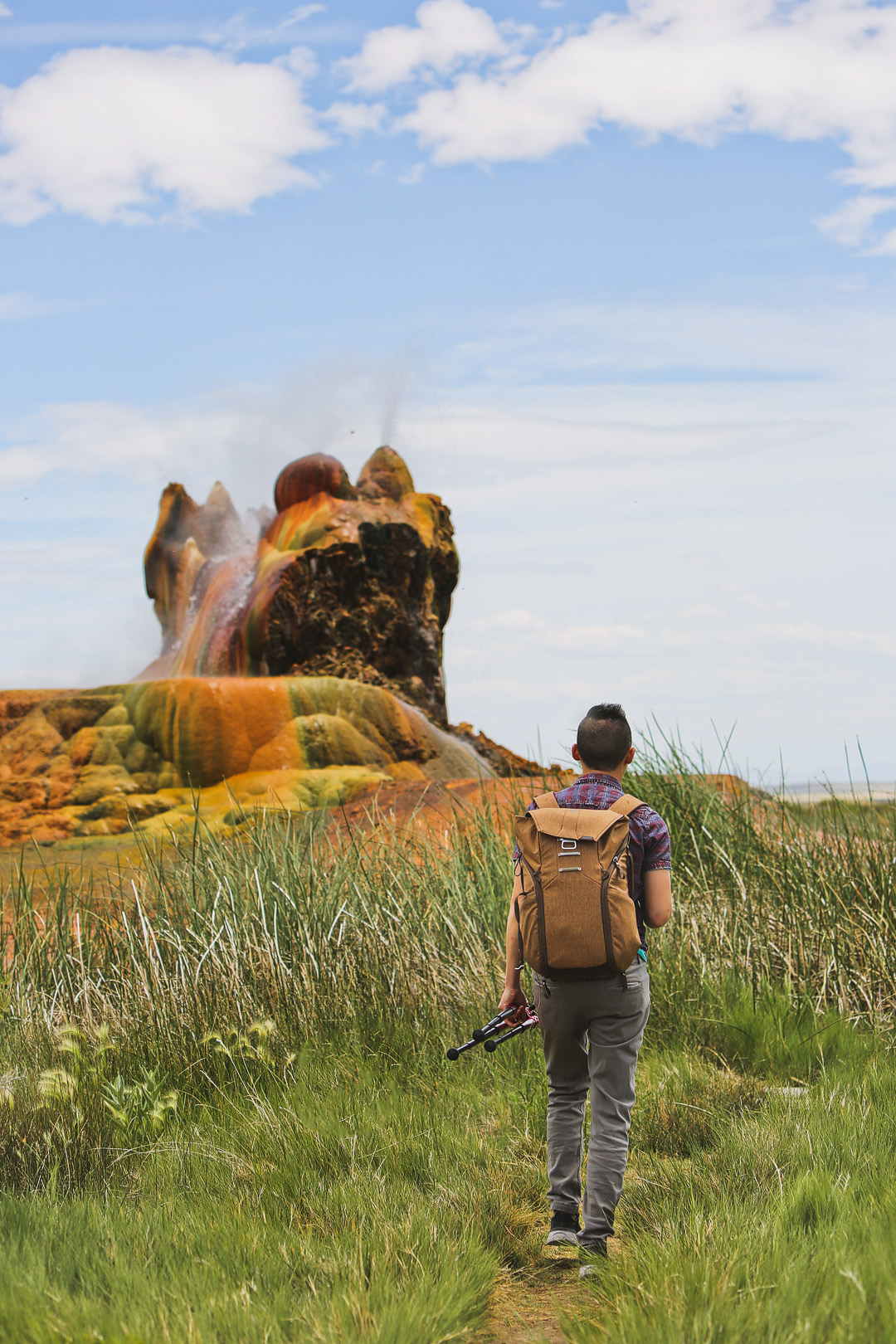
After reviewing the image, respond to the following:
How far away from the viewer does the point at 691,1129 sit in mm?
4352

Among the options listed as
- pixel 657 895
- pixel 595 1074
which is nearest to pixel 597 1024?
pixel 595 1074

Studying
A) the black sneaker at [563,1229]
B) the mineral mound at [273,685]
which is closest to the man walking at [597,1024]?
the black sneaker at [563,1229]

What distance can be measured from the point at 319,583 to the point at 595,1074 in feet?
59.2

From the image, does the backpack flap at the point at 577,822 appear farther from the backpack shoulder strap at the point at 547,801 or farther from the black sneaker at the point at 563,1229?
the black sneaker at the point at 563,1229

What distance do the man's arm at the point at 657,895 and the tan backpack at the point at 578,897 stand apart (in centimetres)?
13

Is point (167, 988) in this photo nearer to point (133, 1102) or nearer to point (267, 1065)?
point (267, 1065)

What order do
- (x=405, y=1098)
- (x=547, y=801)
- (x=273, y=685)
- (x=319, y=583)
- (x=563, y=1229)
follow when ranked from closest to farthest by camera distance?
(x=563, y=1229), (x=547, y=801), (x=405, y=1098), (x=273, y=685), (x=319, y=583)

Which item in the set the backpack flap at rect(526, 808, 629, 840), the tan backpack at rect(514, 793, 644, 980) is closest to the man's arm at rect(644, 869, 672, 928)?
the tan backpack at rect(514, 793, 644, 980)

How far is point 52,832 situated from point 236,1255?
14411 mm

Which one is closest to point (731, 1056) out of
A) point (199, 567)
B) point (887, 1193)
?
point (887, 1193)

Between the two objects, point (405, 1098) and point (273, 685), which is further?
point (273, 685)

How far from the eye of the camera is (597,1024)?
338 centimetres

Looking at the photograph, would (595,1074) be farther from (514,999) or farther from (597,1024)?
(514,999)

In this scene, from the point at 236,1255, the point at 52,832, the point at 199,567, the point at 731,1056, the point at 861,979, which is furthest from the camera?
the point at 199,567
